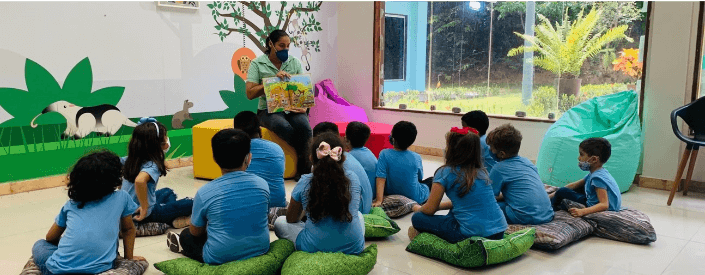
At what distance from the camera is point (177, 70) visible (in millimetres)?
6074

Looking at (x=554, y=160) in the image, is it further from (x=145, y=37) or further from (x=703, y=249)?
(x=145, y=37)

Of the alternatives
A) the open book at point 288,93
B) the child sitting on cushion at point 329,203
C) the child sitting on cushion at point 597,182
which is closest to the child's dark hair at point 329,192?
the child sitting on cushion at point 329,203

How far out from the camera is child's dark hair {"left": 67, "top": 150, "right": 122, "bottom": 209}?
8.26 ft

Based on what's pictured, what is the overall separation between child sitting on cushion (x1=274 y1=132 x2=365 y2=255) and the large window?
398cm

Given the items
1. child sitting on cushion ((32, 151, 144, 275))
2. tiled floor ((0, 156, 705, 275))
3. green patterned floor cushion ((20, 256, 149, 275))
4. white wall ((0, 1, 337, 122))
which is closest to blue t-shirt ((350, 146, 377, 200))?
tiled floor ((0, 156, 705, 275))

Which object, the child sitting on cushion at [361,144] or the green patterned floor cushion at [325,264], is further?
the child sitting on cushion at [361,144]

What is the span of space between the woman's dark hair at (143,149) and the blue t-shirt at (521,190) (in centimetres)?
220

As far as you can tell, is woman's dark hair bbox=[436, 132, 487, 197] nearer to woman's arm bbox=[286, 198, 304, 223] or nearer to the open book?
woman's arm bbox=[286, 198, 304, 223]

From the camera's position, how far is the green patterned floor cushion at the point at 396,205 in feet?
13.6

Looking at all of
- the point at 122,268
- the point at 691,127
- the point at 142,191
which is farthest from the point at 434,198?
the point at 691,127

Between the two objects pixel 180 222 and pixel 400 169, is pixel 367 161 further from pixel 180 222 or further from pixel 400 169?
pixel 180 222

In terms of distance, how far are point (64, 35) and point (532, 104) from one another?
16.6 ft

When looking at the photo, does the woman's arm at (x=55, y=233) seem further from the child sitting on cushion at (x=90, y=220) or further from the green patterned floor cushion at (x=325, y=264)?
the green patterned floor cushion at (x=325, y=264)

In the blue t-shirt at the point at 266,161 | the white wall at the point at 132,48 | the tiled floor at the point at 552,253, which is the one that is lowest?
the tiled floor at the point at 552,253
